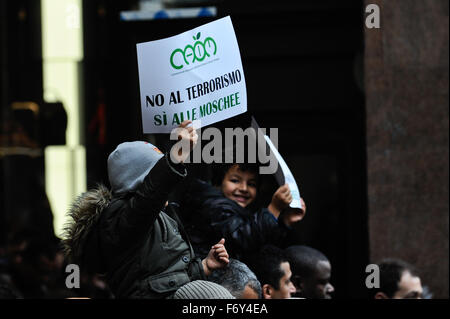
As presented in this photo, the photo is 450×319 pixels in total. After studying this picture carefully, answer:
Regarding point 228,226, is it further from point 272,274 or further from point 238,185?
point 272,274

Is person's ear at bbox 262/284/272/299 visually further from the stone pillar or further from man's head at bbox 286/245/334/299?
the stone pillar

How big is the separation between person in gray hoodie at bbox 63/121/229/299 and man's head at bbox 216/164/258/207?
97cm

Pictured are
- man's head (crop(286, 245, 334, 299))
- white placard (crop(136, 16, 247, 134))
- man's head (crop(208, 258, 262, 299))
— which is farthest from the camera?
man's head (crop(286, 245, 334, 299))

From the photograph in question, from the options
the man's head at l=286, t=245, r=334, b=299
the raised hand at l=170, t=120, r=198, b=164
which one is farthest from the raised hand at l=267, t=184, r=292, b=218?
the raised hand at l=170, t=120, r=198, b=164

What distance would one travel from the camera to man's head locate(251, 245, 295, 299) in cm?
514

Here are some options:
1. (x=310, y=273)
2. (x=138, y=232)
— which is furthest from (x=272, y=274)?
(x=138, y=232)

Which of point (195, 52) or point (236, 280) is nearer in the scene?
point (195, 52)

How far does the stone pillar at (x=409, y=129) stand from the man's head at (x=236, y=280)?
3.70 metres

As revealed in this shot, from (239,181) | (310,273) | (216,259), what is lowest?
(310,273)

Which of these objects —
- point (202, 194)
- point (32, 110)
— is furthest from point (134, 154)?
point (32, 110)

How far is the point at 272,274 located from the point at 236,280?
0.63 m

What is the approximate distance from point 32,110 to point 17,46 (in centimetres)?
76

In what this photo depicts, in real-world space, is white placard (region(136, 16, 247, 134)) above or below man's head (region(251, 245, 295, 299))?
above

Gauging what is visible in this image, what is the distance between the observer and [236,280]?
4555 mm
